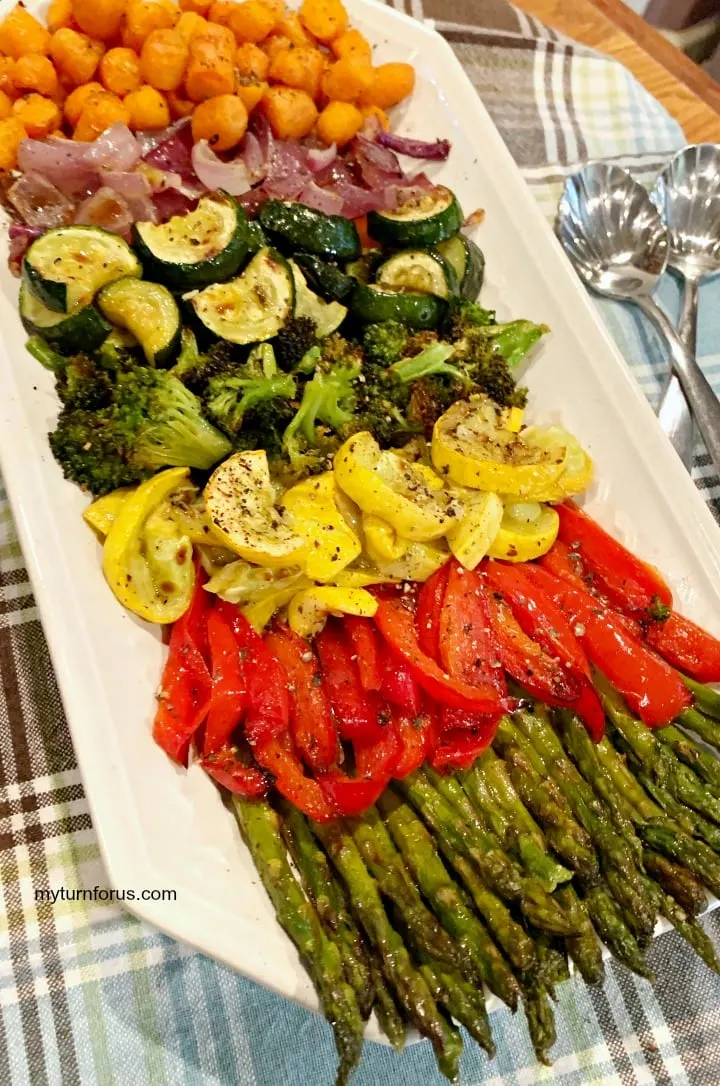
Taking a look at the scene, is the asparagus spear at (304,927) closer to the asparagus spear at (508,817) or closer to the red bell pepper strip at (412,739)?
the red bell pepper strip at (412,739)

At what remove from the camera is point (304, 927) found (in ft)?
5.98

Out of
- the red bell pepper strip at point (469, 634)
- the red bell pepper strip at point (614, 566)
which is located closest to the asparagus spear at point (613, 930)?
the red bell pepper strip at point (469, 634)

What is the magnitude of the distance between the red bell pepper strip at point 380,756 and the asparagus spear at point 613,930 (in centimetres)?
57

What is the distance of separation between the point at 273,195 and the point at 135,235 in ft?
1.86

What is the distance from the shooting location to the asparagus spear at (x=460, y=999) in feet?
5.78

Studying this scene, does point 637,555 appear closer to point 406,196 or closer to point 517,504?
point 517,504

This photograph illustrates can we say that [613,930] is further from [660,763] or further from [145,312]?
[145,312]

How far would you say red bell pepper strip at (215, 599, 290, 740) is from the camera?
1982mm

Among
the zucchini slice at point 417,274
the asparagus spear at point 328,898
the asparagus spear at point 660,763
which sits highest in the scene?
the zucchini slice at point 417,274

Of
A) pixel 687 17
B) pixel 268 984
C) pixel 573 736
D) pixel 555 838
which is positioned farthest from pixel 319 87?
pixel 687 17

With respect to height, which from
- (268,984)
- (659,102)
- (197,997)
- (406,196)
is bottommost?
(197,997)

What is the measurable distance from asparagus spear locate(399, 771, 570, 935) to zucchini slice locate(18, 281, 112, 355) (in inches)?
58.7

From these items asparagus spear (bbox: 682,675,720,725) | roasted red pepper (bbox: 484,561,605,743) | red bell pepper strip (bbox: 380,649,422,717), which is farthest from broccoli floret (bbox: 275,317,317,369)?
asparagus spear (bbox: 682,675,720,725)

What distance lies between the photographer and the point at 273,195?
9.05ft
